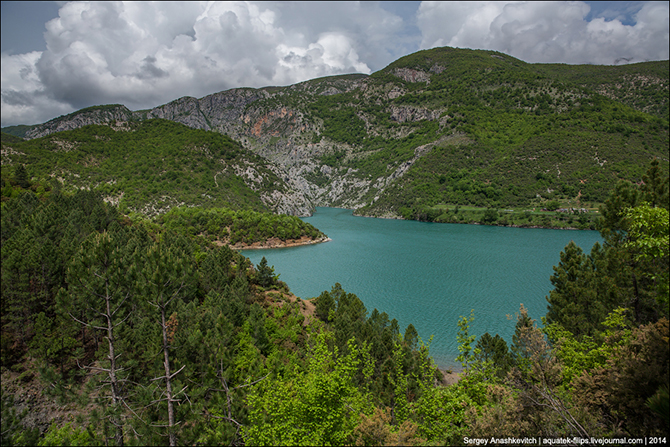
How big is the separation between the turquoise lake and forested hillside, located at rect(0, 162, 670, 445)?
966cm

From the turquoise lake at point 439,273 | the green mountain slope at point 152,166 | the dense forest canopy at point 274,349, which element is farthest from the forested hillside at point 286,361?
A: the green mountain slope at point 152,166

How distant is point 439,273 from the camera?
Answer: 4353 centimetres

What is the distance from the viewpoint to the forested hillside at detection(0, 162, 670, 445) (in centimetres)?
563

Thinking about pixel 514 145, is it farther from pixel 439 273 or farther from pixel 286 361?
pixel 286 361

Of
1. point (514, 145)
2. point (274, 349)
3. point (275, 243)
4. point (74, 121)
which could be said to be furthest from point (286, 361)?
point (74, 121)

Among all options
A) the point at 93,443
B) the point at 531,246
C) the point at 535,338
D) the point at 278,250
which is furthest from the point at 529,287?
the point at 278,250

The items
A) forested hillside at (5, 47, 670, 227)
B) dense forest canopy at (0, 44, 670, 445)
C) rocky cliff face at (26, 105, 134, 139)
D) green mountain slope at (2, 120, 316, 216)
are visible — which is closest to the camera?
dense forest canopy at (0, 44, 670, 445)

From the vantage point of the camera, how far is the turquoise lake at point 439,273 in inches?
1123

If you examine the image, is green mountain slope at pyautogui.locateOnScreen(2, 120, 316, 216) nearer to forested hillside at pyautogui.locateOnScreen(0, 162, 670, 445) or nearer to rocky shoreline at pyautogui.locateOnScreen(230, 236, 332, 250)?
rocky shoreline at pyautogui.locateOnScreen(230, 236, 332, 250)

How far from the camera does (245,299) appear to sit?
21.8 m

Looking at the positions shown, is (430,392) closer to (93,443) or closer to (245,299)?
(93,443)

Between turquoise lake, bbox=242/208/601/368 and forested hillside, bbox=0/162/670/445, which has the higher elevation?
forested hillside, bbox=0/162/670/445


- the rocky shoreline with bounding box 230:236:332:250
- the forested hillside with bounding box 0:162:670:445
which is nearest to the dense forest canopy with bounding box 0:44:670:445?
the forested hillside with bounding box 0:162:670:445

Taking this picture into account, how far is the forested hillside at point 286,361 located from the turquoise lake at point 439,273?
9662 mm
